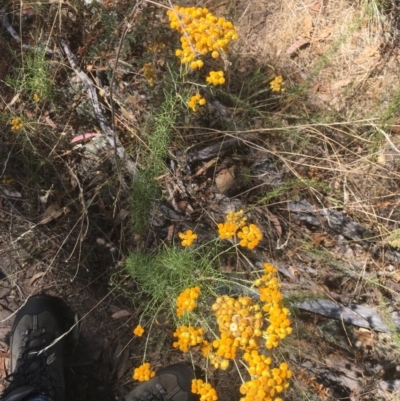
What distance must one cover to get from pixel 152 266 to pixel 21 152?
4.29ft

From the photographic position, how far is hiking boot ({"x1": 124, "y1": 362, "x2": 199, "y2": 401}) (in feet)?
9.95

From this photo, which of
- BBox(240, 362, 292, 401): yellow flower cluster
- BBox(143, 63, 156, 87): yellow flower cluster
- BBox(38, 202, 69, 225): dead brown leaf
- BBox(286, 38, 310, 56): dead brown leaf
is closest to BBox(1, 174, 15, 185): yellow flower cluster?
BBox(38, 202, 69, 225): dead brown leaf

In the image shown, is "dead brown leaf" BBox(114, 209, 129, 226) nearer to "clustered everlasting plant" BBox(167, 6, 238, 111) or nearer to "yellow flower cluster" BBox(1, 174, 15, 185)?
"yellow flower cluster" BBox(1, 174, 15, 185)

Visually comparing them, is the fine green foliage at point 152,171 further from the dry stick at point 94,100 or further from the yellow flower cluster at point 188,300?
the yellow flower cluster at point 188,300

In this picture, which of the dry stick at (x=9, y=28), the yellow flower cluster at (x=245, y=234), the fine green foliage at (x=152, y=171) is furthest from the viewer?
the dry stick at (x=9, y=28)

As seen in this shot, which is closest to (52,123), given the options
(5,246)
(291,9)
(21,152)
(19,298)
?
(21,152)

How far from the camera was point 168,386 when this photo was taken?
10.1ft

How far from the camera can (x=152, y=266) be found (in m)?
2.67

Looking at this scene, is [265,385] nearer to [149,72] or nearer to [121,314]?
[121,314]

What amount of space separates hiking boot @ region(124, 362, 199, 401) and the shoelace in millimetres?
538

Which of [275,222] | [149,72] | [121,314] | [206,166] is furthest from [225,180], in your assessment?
[121,314]

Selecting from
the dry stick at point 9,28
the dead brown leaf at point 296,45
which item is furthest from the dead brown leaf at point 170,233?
→ the dead brown leaf at point 296,45

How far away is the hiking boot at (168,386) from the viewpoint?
3.03 meters

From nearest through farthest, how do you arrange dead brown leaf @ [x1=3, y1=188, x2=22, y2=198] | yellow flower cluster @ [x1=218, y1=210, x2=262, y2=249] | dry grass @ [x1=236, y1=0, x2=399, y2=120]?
yellow flower cluster @ [x1=218, y1=210, x2=262, y2=249], dead brown leaf @ [x1=3, y1=188, x2=22, y2=198], dry grass @ [x1=236, y1=0, x2=399, y2=120]
